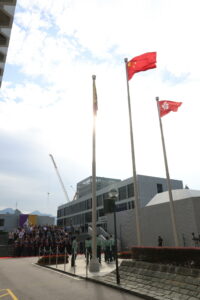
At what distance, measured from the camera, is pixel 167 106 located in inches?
784

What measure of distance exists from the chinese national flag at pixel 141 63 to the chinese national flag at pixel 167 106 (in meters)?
3.45

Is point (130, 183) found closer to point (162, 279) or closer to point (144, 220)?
point (144, 220)

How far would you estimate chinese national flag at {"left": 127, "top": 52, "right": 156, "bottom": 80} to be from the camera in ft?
57.7

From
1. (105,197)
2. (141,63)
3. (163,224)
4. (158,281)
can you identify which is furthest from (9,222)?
(158,281)

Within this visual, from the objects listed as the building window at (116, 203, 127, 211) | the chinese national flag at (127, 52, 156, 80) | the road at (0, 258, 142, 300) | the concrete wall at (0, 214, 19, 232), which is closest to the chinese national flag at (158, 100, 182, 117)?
the chinese national flag at (127, 52, 156, 80)

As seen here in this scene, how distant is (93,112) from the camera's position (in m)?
17.3

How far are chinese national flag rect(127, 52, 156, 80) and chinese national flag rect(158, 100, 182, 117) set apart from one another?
3.45 metres

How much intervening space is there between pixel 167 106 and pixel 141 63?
4040 millimetres

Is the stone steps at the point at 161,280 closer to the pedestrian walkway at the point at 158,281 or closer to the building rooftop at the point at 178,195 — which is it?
the pedestrian walkway at the point at 158,281

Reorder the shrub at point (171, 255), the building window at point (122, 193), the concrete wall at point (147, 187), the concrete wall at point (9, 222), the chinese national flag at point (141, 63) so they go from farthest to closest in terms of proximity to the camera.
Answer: the concrete wall at point (9, 222), the building window at point (122, 193), the concrete wall at point (147, 187), the chinese national flag at point (141, 63), the shrub at point (171, 255)

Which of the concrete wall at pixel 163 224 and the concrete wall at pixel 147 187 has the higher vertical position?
the concrete wall at pixel 147 187

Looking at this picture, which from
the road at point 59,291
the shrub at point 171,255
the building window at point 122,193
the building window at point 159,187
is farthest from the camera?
the building window at point 122,193

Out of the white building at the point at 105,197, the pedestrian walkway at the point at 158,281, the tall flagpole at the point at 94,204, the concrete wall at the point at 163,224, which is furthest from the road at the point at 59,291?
the white building at the point at 105,197

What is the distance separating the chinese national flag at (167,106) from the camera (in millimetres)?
19684
